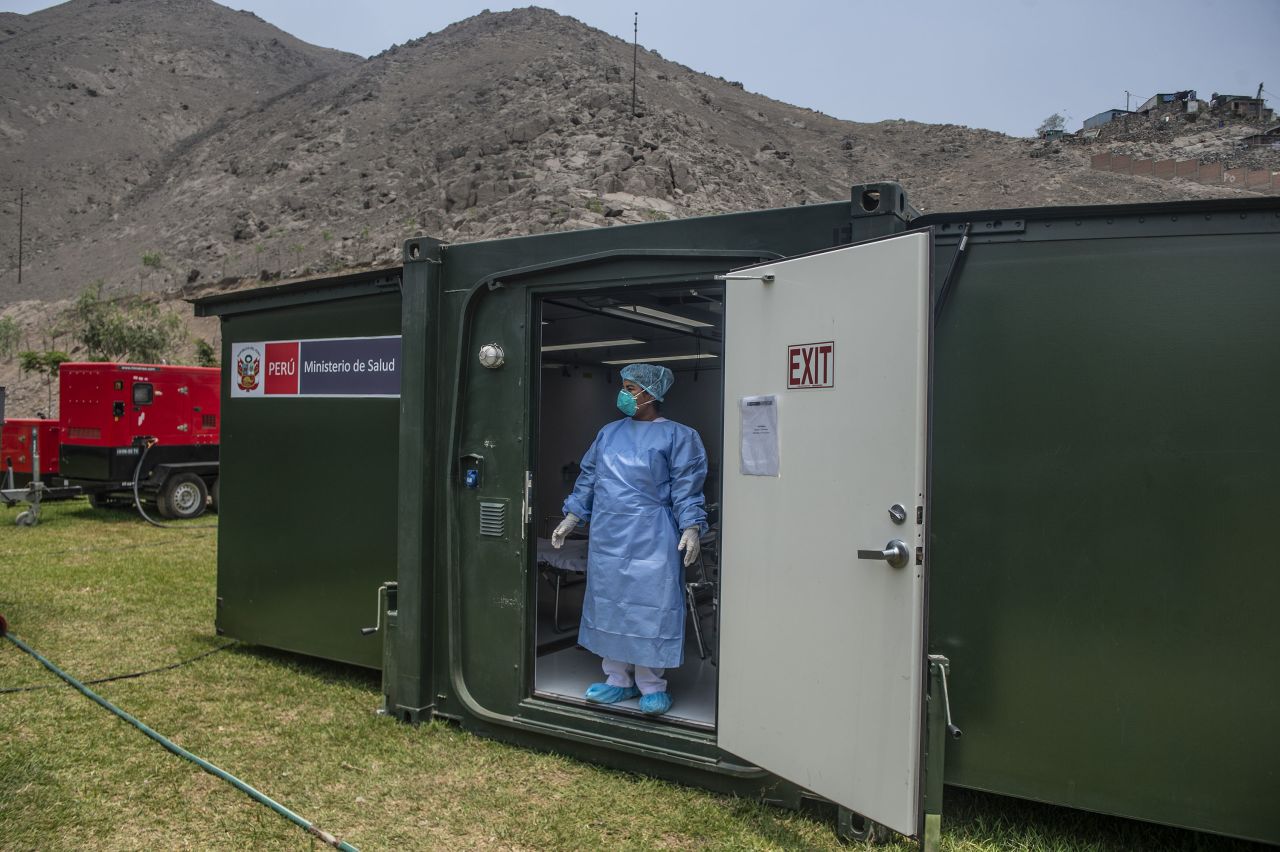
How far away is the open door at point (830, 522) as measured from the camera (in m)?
2.75

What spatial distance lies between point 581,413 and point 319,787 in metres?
3.99

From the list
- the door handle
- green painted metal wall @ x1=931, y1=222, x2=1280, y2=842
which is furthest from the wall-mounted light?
the door handle

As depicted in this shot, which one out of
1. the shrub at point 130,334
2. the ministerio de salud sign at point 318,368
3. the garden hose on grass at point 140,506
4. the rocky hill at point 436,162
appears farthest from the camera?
the rocky hill at point 436,162

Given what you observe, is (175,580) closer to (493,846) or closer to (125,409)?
(125,409)

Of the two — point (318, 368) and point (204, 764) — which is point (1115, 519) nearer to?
point (204, 764)

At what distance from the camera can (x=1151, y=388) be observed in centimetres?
308

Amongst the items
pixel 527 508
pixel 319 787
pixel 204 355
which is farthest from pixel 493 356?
pixel 204 355

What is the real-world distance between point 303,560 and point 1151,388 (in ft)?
14.4

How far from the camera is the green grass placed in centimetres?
329

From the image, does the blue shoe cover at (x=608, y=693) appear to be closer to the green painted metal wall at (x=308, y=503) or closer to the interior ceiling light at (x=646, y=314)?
the green painted metal wall at (x=308, y=503)

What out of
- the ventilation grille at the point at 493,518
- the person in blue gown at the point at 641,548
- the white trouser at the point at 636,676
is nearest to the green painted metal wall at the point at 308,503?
the ventilation grille at the point at 493,518

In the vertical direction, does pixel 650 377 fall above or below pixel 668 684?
above

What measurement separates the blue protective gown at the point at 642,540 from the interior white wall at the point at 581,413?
2.49 meters

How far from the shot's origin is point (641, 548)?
13.8 feet
